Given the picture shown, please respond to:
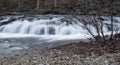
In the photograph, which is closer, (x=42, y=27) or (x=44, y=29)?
(x=44, y=29)

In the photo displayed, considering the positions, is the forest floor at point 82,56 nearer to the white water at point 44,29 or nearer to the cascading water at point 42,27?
the white water at point 44,29

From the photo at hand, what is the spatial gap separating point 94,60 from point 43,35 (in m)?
10.9

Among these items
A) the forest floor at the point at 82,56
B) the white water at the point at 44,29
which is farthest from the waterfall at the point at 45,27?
the forest floor at the point at 82,56

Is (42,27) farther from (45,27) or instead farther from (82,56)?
(82,56)

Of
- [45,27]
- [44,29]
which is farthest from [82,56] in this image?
[45,27]

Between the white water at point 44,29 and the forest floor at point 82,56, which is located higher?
the forest floor at point 82,56

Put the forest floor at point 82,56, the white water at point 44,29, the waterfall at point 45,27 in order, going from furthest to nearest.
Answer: the waterfall at point 45,27
the white water at point 44,29
the forest floor at point 82,56

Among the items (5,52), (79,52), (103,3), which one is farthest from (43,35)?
(79,52)

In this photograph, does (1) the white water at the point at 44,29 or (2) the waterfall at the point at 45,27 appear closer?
(1) the white water at the point at 44,29

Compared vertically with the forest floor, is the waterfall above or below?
below

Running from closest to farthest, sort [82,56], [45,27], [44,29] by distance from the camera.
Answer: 1. [82,56]
2. [44,29]
3. [45,27]

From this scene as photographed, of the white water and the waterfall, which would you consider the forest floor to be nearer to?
the white water

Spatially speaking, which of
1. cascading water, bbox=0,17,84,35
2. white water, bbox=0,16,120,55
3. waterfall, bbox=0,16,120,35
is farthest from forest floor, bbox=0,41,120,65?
cascading water, bbox=0,17,84,35

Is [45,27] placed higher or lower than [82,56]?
lower
